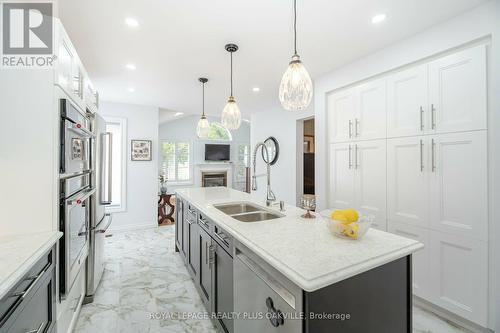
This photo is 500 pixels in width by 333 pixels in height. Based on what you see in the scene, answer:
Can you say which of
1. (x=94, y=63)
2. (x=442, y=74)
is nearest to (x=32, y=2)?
(x=94, y=63)

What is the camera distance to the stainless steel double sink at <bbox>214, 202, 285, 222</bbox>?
2018 mm

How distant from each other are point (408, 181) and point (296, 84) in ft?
4.96

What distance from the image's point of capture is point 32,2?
4.67 feet

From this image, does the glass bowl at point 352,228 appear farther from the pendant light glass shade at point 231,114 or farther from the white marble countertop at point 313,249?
the pendant light glass shade at point 231,114

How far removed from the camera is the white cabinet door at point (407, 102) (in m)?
2.06

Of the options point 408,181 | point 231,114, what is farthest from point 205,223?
point 408,181

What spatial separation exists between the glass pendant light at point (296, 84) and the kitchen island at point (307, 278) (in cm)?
83

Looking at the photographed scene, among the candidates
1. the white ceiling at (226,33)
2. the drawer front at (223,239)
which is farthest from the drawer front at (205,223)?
the white ceiling at (226,33)

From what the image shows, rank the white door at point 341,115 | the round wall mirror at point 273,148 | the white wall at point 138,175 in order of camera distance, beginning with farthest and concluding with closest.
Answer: the round wall mirror at point 273,148 < the white wall at point 138,175 < the white door at point 341,115

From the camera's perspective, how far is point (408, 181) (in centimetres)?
218

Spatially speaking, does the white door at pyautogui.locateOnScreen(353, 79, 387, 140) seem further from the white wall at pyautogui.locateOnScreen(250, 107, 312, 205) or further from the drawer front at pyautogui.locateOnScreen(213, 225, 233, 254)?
the drawer front at pyautogui.locateOnScreen(213, 225, 233, 254)

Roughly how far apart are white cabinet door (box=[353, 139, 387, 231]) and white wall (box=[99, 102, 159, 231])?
3.86m

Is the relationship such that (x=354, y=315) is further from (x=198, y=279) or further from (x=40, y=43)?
(x=40, y=43)

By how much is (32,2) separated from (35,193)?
1.16 m
